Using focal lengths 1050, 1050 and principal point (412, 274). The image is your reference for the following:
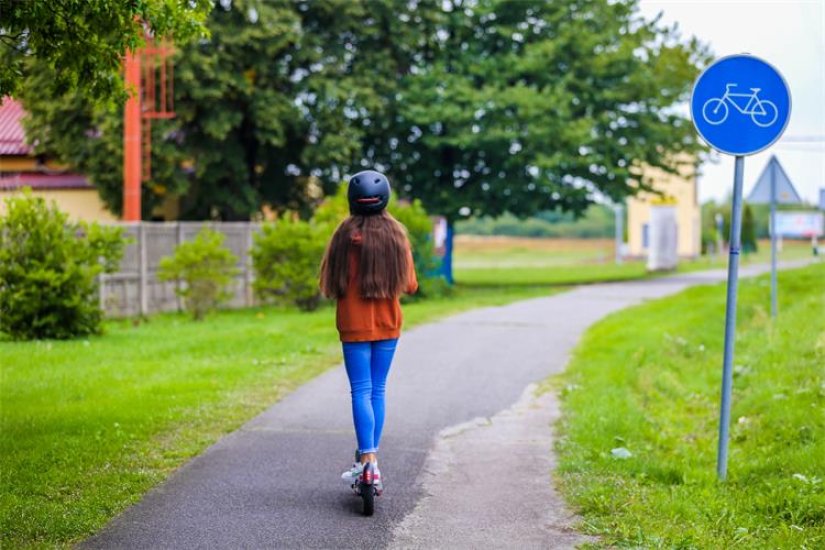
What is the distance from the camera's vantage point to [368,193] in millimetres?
6320

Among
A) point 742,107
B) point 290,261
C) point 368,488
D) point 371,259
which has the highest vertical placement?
point 742,107

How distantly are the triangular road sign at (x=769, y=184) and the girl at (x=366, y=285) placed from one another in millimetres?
12451

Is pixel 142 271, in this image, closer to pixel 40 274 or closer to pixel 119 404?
pixel 40 274

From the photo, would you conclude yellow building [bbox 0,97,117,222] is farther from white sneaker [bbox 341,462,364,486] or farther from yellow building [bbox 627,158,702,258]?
yellow building [bbox 627,158,702,258]

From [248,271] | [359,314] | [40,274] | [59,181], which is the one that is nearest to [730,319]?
[359,314]

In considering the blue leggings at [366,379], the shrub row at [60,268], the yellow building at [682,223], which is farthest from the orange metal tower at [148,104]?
the yellow building at [682,223]

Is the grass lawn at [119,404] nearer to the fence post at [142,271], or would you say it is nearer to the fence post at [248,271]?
the fence post at [142,271]

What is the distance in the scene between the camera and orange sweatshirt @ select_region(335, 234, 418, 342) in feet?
20.7

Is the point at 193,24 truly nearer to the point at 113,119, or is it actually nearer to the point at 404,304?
the point at 404,304

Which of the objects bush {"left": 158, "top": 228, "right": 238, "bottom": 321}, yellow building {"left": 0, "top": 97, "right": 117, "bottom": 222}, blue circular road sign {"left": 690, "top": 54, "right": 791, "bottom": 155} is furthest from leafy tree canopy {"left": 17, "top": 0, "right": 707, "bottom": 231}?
blue circular road sign {"left": 690, "top": 54, "right": 791, "bottom": 155}

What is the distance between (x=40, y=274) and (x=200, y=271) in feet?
16.9

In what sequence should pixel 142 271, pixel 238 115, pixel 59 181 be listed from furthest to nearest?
pixel 59 181 < pixel 238 115 < pixel 142 271

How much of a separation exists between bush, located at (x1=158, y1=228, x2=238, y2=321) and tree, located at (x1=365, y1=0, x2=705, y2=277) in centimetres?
1205

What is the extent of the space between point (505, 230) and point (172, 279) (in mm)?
69463
